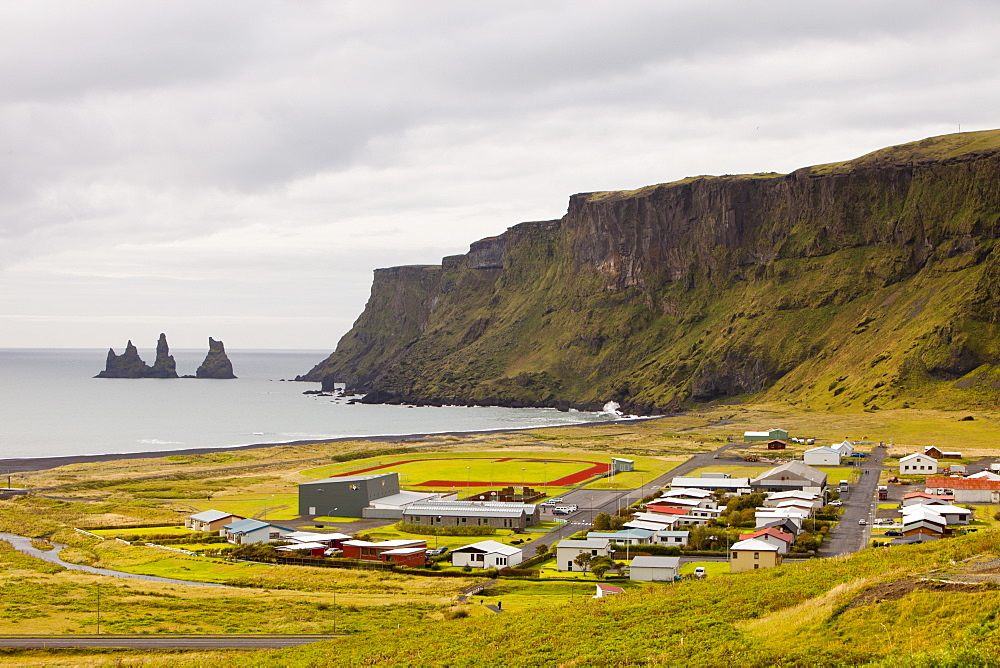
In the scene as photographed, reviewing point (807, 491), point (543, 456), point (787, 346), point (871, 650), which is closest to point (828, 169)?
point (787, 346)

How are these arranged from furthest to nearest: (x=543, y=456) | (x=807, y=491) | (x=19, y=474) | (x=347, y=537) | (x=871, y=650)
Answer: (x=543, y=456) → (x=19, y=474) → (x=807, y=491) → (x=347, y=537) → (x=871, y=650)

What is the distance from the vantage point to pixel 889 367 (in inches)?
5787

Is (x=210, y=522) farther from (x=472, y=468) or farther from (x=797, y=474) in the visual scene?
(x=797, y=474)

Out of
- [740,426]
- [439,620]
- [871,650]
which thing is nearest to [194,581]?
[439,620]

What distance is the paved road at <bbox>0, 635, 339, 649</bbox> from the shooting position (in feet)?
107

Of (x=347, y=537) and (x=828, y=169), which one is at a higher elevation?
(x=828, y=169)

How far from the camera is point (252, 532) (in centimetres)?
5631

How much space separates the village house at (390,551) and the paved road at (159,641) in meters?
16.4

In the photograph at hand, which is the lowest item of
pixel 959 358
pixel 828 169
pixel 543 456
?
pixel 543 456

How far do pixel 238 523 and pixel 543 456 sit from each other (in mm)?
53385

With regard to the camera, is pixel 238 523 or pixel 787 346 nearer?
pixel 238 523

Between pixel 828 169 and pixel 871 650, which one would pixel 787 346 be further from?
pixel 871 650

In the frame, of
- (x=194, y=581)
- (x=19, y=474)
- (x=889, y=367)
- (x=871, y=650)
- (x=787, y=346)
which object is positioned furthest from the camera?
(x=787, y=346)

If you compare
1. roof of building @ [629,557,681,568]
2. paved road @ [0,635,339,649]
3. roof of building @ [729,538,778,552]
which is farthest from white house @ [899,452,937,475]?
paved road @ [0,635,339,649]
